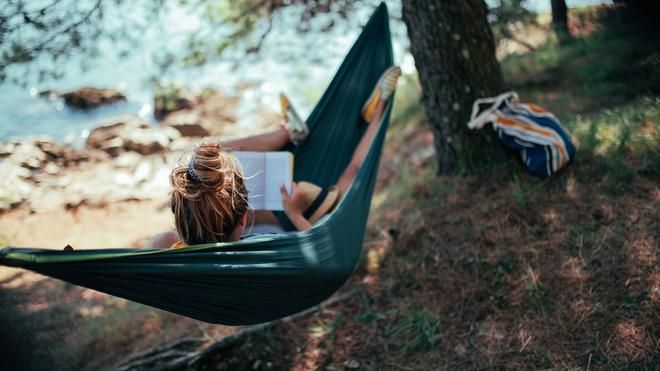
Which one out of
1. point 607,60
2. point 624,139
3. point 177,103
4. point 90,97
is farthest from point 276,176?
point 90,97

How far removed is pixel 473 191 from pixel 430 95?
0.50 metres

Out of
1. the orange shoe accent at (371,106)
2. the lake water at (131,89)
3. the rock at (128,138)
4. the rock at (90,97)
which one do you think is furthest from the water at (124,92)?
the orange shoe accent at (371,106)

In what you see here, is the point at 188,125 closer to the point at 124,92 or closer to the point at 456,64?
the point at 124,92

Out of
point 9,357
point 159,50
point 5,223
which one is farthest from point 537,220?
point 5,223

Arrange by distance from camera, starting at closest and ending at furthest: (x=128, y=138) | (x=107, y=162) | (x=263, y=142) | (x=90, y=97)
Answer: (x=263, y=142), (x=107, y=162), (x=128, y=138), (x=90, y=97)

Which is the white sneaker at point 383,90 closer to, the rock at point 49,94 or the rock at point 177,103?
the rock at point 177,103

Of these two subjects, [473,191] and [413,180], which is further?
[413,180]

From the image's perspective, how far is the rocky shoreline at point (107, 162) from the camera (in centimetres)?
427

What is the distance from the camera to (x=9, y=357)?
1.36 m

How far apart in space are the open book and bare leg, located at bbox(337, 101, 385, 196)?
29 cm

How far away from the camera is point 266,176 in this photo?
1780 mm

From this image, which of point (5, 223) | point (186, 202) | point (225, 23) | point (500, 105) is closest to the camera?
point (186, 202)

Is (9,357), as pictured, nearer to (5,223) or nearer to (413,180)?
(413,180)

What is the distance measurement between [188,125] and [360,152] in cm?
460
